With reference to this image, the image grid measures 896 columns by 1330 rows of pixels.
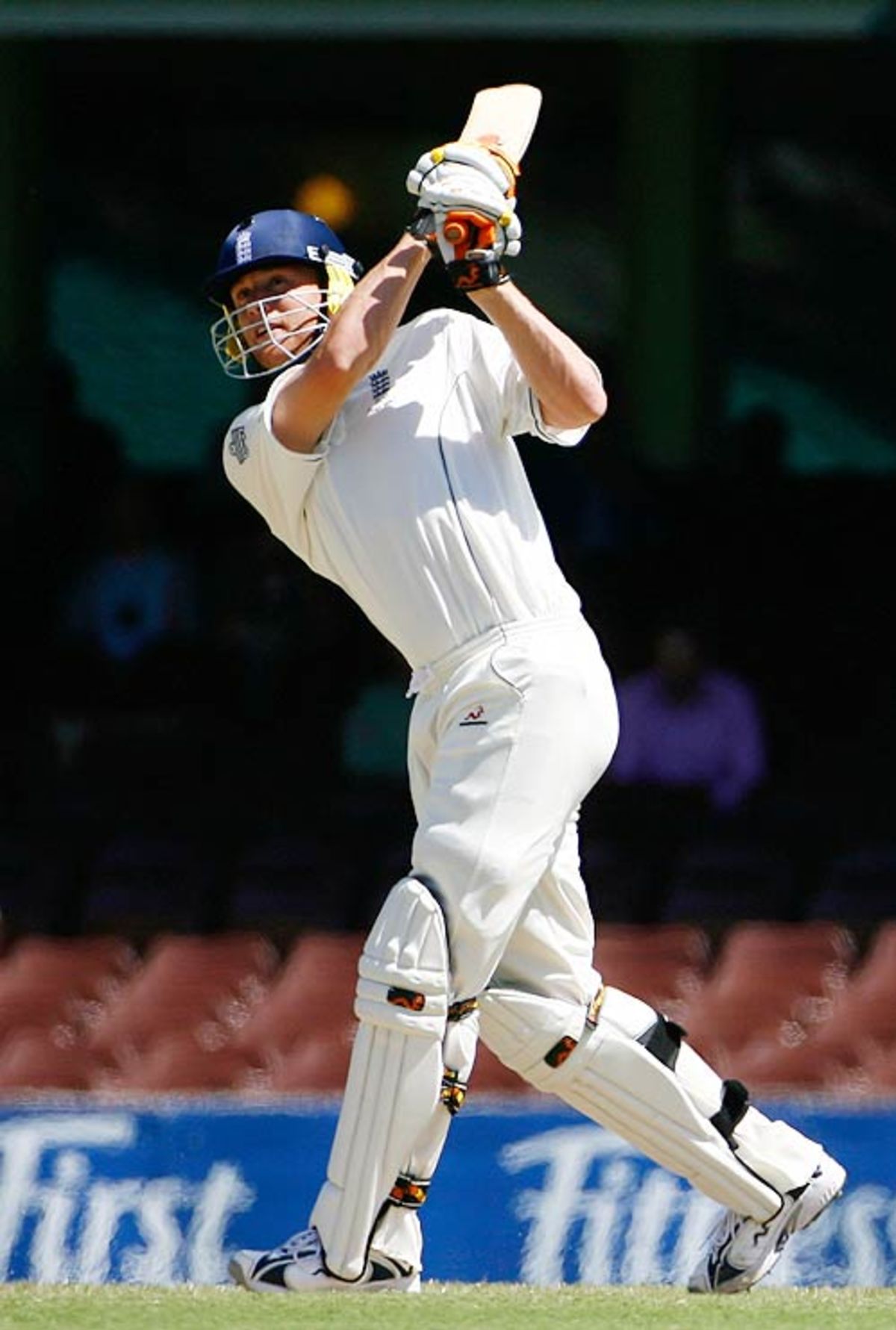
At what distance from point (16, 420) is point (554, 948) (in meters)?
6.31

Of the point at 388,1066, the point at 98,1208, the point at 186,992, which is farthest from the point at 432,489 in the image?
the point at 186,992

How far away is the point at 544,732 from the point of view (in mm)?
4273

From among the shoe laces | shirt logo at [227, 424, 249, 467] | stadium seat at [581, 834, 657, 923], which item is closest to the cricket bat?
shirt logo at [227, 424, 249, 467]

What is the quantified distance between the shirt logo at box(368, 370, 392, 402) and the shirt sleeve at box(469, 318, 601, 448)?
13 cm

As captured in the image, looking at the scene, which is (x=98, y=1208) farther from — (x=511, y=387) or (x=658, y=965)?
(x=511, y=387)

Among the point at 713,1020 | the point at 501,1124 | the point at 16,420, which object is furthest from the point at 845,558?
the point at 501,1124

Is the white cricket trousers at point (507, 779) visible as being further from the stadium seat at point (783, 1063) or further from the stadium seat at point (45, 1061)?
the stadium seat at point (45, 1061)

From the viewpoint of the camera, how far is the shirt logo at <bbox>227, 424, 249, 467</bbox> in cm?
447

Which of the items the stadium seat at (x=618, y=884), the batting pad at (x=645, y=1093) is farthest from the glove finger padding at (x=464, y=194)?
the stadium seat at (x=618, y=884)

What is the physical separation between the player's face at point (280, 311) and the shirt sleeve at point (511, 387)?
250 millimetres

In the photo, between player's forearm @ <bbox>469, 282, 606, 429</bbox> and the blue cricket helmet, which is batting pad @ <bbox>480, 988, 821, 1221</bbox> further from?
the blue cricket helmet

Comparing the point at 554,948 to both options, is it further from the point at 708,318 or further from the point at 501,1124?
the point at 708,318

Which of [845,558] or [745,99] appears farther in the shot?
[745,99]

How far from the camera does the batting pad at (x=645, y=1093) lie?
14.5ft
